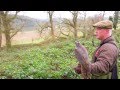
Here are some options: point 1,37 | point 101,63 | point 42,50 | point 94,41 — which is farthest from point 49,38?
point 101,63

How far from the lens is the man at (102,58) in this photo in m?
2.43

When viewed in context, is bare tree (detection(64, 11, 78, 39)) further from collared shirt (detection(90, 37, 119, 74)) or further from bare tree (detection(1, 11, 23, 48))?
collared shirt (detection(90, 37, 119, 74))

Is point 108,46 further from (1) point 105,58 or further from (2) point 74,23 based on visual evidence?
(2) point 74,23

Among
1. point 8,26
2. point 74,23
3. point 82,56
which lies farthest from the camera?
point 8,26

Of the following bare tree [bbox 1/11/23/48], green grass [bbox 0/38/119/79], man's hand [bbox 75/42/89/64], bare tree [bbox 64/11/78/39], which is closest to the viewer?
man's hand [bbox 75/42/89/64]

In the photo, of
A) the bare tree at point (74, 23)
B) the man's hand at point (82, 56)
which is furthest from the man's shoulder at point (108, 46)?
the bare tree at point (74, 23)

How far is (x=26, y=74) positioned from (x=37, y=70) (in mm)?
425

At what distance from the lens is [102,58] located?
8.24 ft

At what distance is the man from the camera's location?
2.43 metres

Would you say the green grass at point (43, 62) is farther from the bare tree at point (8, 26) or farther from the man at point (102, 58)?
the man at point (102, 58)

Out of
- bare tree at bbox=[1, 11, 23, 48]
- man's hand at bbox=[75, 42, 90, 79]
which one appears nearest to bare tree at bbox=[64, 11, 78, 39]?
bare tree at bbox=[1, 11, 23, 48]

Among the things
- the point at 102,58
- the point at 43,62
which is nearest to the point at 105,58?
the point at 102,58
